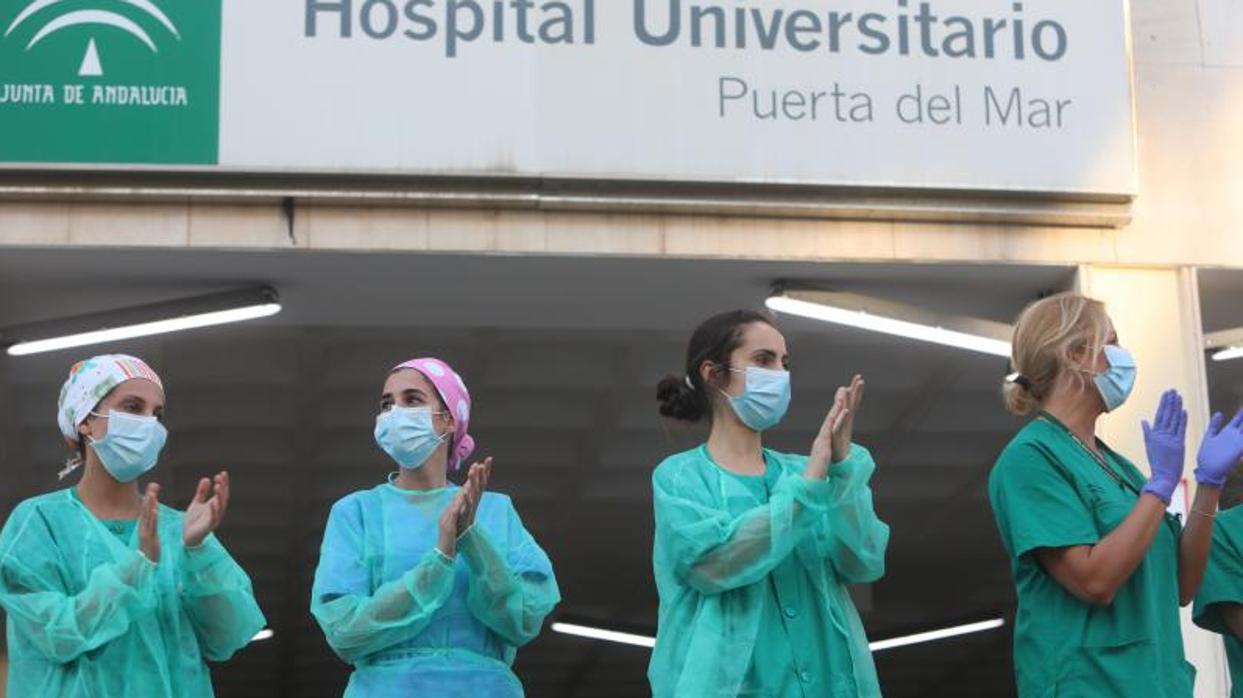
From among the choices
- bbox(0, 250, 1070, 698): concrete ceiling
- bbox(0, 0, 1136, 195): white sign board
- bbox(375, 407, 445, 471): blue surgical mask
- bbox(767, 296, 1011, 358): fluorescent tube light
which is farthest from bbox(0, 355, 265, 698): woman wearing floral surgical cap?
bbox(767, 296, 1011, 358): fluorescent tube light

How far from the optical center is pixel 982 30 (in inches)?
310

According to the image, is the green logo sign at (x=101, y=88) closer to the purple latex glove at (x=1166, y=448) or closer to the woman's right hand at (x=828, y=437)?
the woman's right hand at (x=828, y=437)

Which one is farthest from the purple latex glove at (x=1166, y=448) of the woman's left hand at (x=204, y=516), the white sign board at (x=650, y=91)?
the white sign board at (x=650, y=91)

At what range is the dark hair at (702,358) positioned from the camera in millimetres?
5285

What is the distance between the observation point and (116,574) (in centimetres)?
498

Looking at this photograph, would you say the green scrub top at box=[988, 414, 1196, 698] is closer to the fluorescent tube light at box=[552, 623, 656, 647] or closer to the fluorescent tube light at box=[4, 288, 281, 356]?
the fluorescent tube light at box=[4, 288, 281, 356]

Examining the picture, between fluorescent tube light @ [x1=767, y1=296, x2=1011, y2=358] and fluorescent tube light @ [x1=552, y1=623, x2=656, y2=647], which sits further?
fluorescent tube light @ [x1=552, y1=623, x2=656, y2=647]

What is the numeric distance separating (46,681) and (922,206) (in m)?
4.08

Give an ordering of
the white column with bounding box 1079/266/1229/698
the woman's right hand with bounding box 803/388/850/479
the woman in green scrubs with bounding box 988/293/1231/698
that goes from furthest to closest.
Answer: the white column with bounding box 1079/266/1229/698
the woman's right hand with bounding box 803/388/850/479
the woman in green scrubs with bounding box 988/293/1231/698

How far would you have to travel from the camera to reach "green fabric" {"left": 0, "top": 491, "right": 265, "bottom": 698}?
16.3 ft

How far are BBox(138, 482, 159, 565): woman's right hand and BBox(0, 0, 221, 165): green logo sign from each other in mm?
2698

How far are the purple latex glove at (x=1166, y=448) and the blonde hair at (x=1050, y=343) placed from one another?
221mm

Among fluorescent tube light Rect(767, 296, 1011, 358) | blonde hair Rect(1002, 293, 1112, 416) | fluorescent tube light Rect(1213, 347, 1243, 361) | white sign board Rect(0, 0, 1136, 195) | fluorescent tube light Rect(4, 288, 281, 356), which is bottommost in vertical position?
blonde hair Rect(1002, 293, 1112, 416)

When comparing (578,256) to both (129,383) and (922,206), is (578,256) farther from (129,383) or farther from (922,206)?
(129,383)
